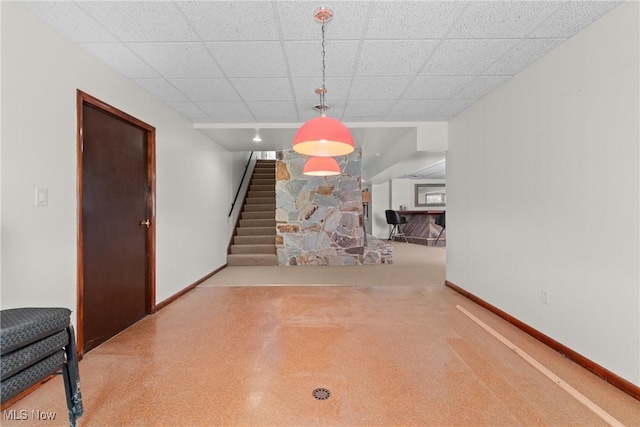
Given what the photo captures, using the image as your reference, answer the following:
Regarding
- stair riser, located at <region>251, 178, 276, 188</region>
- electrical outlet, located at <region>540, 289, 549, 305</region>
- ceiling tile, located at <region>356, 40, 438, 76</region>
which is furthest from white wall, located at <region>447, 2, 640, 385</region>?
stair riser, located at <region>251, 178, 276, 188</region>

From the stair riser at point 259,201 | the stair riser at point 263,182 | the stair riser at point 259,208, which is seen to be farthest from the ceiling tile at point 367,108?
the stair riser at point 263,182

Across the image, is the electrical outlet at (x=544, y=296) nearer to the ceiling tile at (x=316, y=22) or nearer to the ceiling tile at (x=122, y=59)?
the ceiling tile at (x=316, y=22)

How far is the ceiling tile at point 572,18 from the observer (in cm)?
184

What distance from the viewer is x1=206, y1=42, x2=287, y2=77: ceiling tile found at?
A: 7.39ft

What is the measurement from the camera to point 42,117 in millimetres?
1949

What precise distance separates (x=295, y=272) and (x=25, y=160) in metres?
4.04

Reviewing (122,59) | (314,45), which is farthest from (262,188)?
(314,45)

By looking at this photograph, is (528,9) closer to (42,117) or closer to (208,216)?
(42,117)

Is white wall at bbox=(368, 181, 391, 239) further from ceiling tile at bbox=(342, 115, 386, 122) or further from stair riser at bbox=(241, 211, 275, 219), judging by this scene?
ceiling tile at bbox=(342, 115, 386, 122)

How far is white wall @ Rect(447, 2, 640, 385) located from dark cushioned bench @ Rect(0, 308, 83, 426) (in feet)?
10.7

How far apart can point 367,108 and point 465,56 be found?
4.46 feet

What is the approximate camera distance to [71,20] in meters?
1.95

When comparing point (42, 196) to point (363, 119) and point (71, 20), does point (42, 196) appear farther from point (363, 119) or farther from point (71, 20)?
point (363, 119)

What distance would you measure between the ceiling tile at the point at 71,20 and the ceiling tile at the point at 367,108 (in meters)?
2.44
